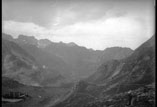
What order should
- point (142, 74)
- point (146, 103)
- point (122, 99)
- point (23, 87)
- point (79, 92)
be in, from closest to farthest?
point (146, 103), point (122, 99), point (142, 74), point (79, 92), point (23, 87)

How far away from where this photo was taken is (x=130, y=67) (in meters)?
161

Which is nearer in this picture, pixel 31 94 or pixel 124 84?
pixel 124 84

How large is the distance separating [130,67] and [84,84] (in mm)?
31721

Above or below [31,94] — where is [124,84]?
above

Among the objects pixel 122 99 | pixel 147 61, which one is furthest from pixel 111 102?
pixel 147 61

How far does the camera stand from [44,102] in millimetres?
154875

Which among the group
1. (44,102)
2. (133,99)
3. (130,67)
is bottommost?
(44,102)

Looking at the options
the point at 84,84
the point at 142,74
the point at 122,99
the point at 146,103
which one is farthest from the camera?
the point at 84,84

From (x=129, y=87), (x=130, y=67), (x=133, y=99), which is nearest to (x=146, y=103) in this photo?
(x=133, y=99)

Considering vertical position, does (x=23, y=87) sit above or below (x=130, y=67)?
below

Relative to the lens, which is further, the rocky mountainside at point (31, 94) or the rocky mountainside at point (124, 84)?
the rocky mountainside at point (31, 94)

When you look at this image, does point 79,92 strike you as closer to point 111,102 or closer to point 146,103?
point 111,102

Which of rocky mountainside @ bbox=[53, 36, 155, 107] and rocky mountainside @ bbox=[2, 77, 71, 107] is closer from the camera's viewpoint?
rocky mountainside @ bbox=[53, 36, 155, 107]

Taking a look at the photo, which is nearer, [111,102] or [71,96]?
[111,102]
